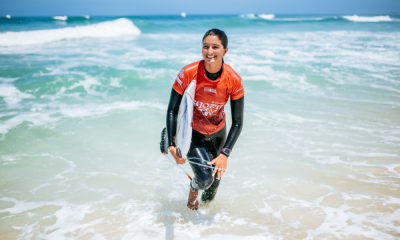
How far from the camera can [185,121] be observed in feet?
8.78

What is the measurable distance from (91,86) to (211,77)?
8173mm

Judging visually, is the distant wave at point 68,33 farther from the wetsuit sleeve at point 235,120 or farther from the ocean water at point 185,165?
the wetsuit sleeve at point 235,120

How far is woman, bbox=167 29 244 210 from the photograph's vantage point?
2561mm

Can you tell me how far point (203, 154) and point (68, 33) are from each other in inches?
1073

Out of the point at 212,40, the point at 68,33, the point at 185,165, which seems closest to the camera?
the point at 212,40

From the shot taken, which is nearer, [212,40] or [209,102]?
[212,40]

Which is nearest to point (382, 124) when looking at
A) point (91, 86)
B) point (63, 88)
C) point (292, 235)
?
point (292, 235)

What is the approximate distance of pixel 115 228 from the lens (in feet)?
10.4

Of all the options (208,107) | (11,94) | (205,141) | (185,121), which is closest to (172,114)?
(185,121)

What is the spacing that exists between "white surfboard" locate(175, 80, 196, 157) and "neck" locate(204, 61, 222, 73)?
189mm

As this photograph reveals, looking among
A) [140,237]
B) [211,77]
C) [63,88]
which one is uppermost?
[211,77]

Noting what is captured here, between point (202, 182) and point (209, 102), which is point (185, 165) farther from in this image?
point (209, 102)

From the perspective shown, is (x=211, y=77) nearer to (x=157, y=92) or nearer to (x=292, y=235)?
(x=292, y=235)

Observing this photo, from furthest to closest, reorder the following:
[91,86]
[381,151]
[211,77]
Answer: [91,86]
[381,151]
[211,77]
